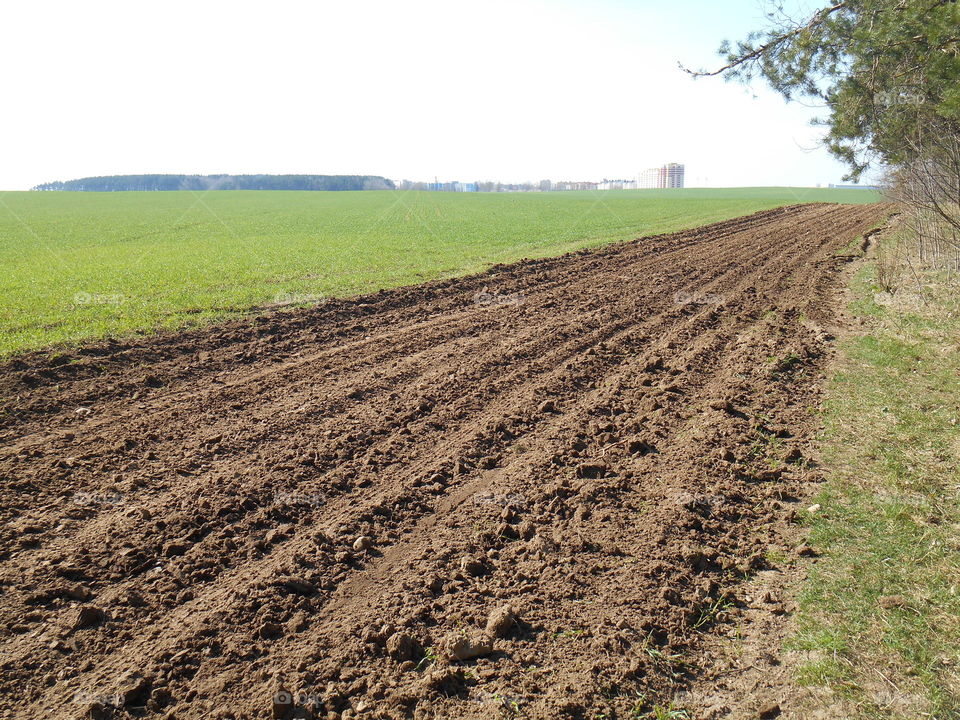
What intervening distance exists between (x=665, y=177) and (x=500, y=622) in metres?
121

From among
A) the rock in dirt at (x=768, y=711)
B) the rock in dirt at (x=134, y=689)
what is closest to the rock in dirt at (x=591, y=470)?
the rock in dirt at (x=768, y=711)

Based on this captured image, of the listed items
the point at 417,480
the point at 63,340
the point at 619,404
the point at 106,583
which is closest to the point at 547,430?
the point at 619,404

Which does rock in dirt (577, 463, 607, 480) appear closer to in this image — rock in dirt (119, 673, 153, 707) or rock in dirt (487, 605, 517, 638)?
rock in dirt (487, 605, 517, 638)

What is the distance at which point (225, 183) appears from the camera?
115688mm

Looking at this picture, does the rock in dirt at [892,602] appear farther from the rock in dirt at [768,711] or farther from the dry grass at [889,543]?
the rock in dirt at [768,711]

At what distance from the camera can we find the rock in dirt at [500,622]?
10.7 ft

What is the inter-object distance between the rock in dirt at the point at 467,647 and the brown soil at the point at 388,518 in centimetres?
1

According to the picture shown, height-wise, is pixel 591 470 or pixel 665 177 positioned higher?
pixel 665 177

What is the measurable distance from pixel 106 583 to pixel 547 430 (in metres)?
3.63

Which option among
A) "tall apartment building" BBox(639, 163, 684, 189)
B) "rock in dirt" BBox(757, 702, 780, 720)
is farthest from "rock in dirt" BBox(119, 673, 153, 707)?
"tall apartment building" BBox(639, 163, 684, 189)

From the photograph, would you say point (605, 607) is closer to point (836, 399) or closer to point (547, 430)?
point (547, 430)

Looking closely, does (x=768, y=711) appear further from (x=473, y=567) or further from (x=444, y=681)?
(x=473, y=567)

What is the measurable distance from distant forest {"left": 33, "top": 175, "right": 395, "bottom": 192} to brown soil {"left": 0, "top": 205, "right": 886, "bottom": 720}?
111048mm

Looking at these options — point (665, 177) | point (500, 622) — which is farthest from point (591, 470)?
point (665, 177)
